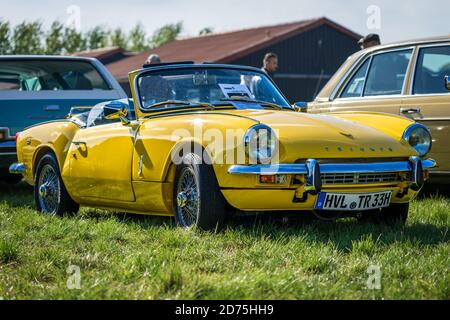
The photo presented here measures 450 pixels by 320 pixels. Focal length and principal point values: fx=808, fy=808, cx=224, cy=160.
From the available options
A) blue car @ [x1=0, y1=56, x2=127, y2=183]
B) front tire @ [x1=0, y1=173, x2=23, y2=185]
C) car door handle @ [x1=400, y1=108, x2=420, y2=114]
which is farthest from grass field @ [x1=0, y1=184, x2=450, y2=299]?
front tire @ [x1=0, y1=173, x2=23, y2=185]

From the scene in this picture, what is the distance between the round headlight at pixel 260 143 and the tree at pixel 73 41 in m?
41.6

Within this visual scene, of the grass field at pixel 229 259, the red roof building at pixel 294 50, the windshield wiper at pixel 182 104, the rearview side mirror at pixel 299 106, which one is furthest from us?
the red roof building at pixel 294 50

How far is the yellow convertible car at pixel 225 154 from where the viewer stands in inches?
208

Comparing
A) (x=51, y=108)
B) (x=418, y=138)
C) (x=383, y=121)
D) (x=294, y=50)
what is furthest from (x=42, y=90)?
(x=294, y=50)

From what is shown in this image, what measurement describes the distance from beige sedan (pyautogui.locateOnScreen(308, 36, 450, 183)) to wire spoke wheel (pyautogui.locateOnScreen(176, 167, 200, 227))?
9.11 feet

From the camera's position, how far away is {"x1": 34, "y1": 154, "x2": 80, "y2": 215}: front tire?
23.5 feet

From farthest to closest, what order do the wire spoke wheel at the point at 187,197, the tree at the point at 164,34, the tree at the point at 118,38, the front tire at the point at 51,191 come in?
the tree at the point at 164,34, the tree at the point at 118,38, the front tire at the point at 51,191, the wire spoke wheel at the point at 187,197

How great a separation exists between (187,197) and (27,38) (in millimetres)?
35370

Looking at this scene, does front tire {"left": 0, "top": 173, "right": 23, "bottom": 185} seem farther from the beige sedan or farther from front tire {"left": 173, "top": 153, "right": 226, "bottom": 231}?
front tire {"left": 173, "top": 153, "right": 226, "bottom": 231}

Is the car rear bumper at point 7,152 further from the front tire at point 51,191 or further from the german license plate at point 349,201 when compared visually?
the german license plate at point 349,201

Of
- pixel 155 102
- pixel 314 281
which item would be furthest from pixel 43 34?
pixel 314 281

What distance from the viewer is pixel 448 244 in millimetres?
5039

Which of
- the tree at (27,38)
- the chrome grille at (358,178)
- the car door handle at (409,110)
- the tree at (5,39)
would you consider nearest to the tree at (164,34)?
the tree at (27,38)
